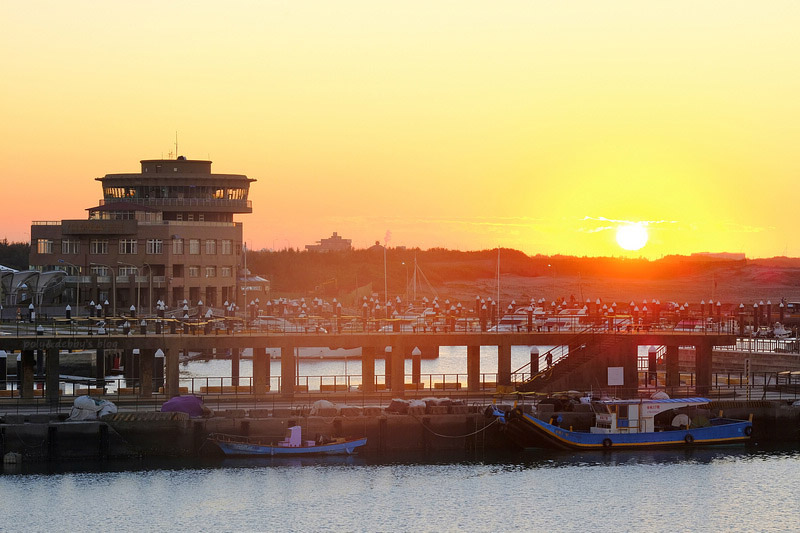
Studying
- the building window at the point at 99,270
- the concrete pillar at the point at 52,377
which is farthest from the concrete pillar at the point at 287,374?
the building window at the point at 99,270

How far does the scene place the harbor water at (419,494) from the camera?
2783 inches

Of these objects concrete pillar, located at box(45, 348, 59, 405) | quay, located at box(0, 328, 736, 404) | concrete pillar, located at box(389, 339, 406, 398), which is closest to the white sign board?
quay, located at box(0, 328, 736, 404)

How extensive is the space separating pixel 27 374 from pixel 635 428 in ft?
139

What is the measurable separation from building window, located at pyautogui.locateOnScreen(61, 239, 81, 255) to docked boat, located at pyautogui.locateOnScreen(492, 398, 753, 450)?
108m

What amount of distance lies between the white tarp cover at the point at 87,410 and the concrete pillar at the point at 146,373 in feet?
33.2

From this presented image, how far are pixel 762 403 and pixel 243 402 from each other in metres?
35.9

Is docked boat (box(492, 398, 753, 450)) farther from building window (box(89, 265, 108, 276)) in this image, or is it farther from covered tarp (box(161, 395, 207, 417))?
building window (box(89, 265, 108, 276))

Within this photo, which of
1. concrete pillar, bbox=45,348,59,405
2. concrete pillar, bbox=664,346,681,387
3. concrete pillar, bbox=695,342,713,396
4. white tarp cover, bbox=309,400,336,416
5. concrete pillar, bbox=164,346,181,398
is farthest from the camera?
concrete pillar, bbox=664,346,681,387

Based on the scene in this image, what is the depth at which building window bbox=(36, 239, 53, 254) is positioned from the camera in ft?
601

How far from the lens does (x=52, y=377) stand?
9281 centimetres

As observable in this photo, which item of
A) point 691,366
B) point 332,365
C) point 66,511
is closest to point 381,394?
point 66,511

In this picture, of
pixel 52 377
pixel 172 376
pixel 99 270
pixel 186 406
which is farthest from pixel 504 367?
pixel 99 270

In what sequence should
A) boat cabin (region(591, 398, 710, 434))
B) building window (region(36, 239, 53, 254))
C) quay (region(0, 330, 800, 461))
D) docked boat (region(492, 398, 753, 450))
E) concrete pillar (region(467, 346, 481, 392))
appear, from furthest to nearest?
1. building window (region(36, 239, 53, 254))
2. concrete pillar (region(467, 346, 481, 392))
3. boat cabin (region(591, 398, 710, 434))
4. docked boat (region(492, 398, 753, 450))
5. quay (region(0, 330, 800, 461))

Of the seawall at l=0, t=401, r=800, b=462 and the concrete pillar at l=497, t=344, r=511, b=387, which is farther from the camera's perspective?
the concrete pillar at l=497, t=344, r=511, b=387
